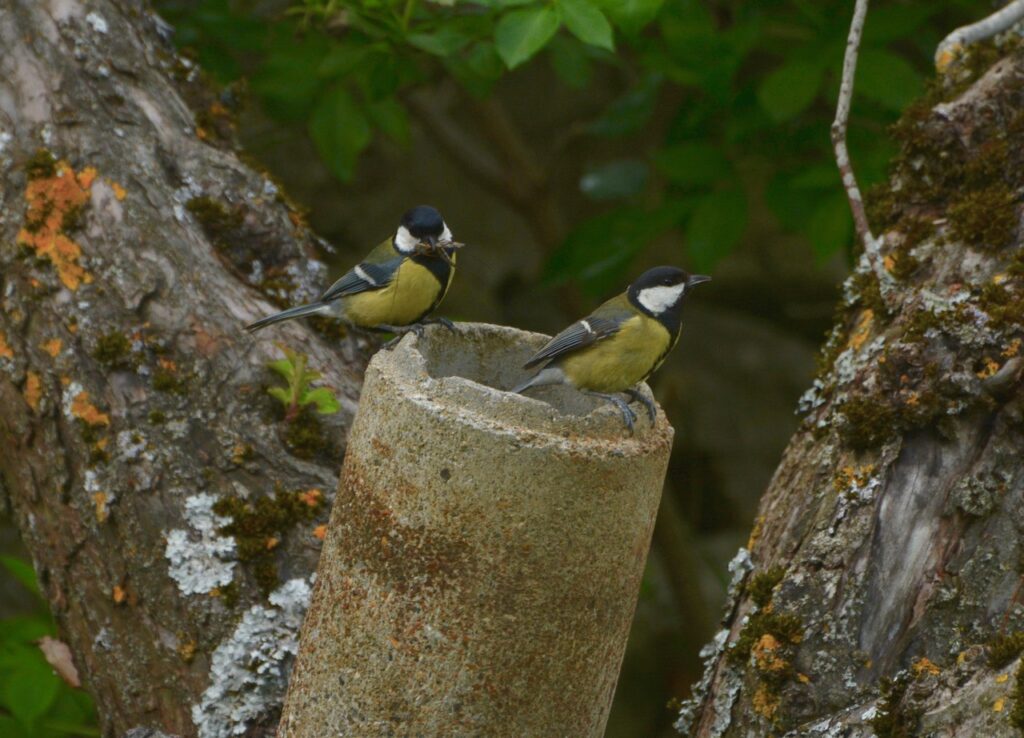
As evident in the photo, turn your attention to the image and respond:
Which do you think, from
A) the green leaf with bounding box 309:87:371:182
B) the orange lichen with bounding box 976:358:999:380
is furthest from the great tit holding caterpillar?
the green leaf with bounding box 309:87:371:182

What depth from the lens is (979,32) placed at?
2756 millimetres

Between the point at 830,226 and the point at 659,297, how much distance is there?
0.98 meters

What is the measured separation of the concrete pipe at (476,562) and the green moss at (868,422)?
48cm

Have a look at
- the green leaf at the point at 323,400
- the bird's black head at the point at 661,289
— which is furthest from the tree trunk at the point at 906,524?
the green leaf at the point at 323,400

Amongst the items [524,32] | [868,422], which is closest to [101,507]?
[524,32]

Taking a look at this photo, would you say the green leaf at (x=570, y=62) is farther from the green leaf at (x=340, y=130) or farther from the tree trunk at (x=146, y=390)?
the tree trunk at (x=146, y=390)

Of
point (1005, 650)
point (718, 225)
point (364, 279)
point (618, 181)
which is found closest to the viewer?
point (1005, 650)

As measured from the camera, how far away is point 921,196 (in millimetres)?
2604

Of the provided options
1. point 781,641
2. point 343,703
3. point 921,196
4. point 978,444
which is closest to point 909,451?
point 978,444

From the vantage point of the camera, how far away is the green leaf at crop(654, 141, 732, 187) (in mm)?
3672

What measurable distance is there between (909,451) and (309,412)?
4.32 feet

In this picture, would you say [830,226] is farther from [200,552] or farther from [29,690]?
[29,690]

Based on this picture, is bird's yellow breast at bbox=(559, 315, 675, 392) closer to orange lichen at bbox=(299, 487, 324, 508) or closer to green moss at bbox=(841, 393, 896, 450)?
green moss at bbox=(841, 393, 896, 450)

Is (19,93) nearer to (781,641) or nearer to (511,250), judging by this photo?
(781,641)
